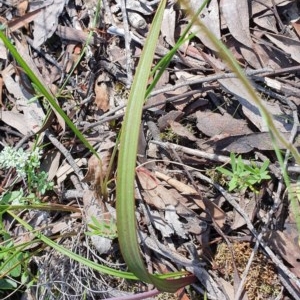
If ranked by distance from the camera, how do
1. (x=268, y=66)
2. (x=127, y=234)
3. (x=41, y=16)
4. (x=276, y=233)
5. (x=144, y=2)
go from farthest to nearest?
(x=41, y=16) < (x=144, y=2) < (x=268, y=66) < (x=276, y=233) < (x=127, y=234)

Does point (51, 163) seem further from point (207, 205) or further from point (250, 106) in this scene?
point (250, 106)

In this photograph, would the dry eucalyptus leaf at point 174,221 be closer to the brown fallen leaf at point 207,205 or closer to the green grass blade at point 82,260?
the brown fallen leaf at point 207,205

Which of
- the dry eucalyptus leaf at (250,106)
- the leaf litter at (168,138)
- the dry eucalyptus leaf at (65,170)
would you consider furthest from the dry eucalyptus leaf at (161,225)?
the dry eucalyptus leaf at (250,106)

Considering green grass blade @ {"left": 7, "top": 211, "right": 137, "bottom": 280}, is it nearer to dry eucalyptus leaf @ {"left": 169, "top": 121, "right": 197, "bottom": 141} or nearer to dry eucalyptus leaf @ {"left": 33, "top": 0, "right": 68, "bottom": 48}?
dry eucalyptus leaf @ {"left": 169, "top": 121, "right": 197, "bottom": 141}

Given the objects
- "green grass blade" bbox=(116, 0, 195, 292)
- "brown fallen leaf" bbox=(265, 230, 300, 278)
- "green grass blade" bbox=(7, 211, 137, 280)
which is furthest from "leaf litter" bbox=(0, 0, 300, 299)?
"green grass blade" bbox=(116, 0, 195, 292)

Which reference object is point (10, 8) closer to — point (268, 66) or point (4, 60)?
point (4, 60)

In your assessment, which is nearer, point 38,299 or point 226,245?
point 226,245

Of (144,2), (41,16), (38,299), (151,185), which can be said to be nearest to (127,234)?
(151,185)
